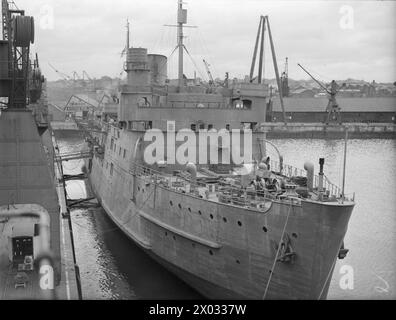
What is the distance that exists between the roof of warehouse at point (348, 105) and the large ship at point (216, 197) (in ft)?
251

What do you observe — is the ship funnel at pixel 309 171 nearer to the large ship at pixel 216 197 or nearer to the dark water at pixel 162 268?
the large ship at pixel 216 197

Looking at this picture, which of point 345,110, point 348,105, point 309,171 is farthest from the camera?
point 348,105

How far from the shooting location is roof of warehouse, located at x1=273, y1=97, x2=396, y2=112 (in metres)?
96.0

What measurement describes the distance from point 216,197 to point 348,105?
290 ft

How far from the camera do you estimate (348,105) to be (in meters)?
98.8

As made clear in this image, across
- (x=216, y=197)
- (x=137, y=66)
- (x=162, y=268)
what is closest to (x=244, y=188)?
(x=216, y=197)

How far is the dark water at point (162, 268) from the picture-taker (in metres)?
19.4

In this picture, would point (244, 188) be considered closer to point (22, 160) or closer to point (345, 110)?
point (22, 160)

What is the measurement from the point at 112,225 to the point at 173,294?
420 inches

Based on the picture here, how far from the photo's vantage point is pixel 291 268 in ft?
47.6

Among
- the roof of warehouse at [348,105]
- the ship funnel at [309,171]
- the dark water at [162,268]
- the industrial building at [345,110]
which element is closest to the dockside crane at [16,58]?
the dark water at [162,268]

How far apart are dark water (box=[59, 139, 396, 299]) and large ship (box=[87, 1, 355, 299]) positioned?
97 centimetres
